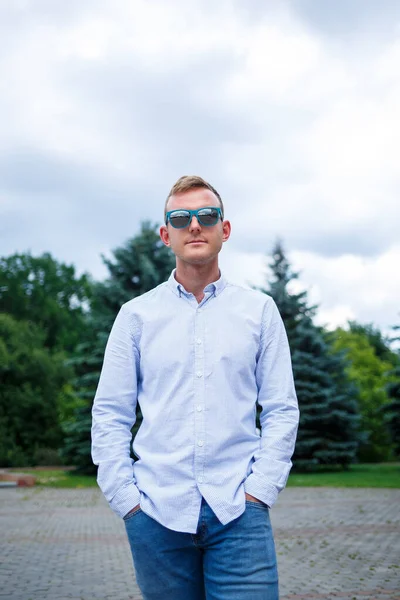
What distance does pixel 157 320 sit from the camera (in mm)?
2938

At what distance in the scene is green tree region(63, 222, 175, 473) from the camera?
94.6 feet

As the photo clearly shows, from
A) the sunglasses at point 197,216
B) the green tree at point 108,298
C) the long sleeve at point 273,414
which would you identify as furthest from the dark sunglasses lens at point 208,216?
the green tree at point 108,298

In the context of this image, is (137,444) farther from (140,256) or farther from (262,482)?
(140,256)

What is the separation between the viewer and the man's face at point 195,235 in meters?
3.01

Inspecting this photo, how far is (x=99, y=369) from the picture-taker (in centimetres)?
2992

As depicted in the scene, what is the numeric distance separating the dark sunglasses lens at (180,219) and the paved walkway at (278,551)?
521cm

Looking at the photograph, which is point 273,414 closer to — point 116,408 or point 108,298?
point 116,408

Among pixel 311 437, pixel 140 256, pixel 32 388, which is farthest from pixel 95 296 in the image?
pixel 32 388

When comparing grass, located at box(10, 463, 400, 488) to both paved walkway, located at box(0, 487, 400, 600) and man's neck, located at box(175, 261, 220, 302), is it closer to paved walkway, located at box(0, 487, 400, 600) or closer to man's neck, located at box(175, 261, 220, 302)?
paved walkway, located at box(0, 487, 400, 600)

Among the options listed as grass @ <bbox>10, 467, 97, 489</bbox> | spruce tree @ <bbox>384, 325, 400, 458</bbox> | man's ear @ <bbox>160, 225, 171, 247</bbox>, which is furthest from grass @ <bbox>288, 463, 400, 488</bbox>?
man's ear @ <bbox>160, 225, 171, 247</bbox>

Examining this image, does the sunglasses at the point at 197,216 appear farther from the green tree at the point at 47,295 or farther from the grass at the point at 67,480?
the green tree at the point at 47,295

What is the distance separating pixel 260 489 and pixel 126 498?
46 cm

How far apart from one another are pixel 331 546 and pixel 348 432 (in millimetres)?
19325

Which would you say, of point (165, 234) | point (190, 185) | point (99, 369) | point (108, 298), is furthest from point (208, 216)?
point (99, 369)
